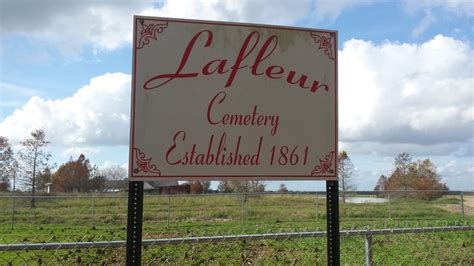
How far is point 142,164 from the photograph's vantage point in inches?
137

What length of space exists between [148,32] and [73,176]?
1966 inches

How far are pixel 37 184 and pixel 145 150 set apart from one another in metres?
30.9

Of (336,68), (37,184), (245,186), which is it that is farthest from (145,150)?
(37,184)

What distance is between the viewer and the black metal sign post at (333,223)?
12.8 ft

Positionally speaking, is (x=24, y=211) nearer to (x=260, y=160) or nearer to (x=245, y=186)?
(x=245, y=186)

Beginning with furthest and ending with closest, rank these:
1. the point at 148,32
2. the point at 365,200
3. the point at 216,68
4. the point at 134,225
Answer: the point at 365,200, the point at 216,68, the point at 148,32, the point at 134,225

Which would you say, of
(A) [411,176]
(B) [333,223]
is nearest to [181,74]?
(B) [333,223]

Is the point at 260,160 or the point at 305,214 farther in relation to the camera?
the point at 305,214

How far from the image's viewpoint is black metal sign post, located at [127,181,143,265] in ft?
11.3

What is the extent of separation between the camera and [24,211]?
866 inches

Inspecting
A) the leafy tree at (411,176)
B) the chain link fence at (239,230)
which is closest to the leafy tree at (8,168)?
the chain link fence at (239,230)

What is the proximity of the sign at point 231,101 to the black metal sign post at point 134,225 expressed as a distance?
0.12 metres

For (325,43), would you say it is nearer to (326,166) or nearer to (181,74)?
(326,166)

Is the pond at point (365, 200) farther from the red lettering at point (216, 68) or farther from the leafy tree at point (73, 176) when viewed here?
the leafy tree at point (73, 176)
